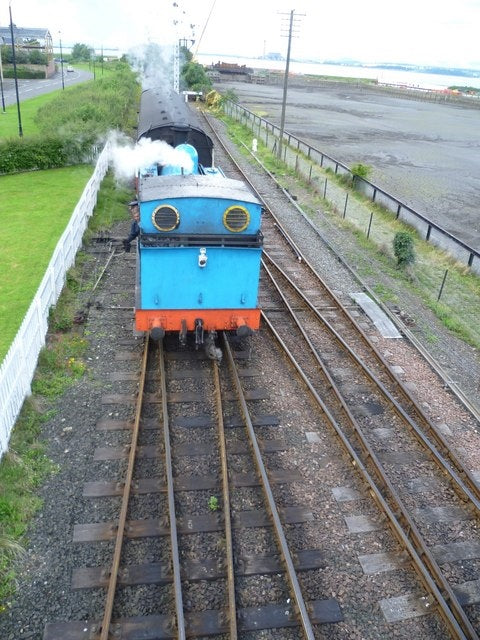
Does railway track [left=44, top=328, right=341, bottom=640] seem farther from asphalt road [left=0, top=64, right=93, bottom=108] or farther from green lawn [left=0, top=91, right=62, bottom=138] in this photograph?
asphalt road [left=0, top=64, right=93, bottom=108]

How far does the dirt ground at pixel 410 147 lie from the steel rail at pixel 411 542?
15.1 metres

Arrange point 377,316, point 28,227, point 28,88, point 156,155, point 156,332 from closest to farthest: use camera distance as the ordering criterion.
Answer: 1. point 156,332
2. point 377,316
3. point 156,155
4. point 28,227
5. point 28,88

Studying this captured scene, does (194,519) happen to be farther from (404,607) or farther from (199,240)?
(199,240)

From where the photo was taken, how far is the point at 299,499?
703 cm

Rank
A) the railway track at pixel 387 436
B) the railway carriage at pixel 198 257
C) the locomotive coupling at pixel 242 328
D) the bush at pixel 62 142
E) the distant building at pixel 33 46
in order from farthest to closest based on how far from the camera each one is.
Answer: the distant building at pixel 33 46 → the bush at pixel 62 142 → the locomotive coupling at pixel 242 328 → the railway carriage at pixel 198 257 → the railway track at pixel 387 436

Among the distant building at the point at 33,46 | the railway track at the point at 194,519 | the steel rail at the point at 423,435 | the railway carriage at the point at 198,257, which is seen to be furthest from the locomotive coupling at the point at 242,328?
the distant building at the point at 33,46

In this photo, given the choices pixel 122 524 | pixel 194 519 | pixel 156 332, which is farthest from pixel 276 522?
pixel 156 332

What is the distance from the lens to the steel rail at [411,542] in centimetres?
543

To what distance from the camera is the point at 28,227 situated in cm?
1722

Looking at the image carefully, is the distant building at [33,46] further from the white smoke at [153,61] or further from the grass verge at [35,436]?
the grass verge at [35,436]

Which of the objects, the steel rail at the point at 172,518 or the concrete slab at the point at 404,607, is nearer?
the steel rail at the point at 172,518

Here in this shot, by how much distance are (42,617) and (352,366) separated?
702 centimetres

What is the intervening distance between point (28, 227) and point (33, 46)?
8047 centimetres

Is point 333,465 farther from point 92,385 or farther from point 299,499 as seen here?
point 92,385
